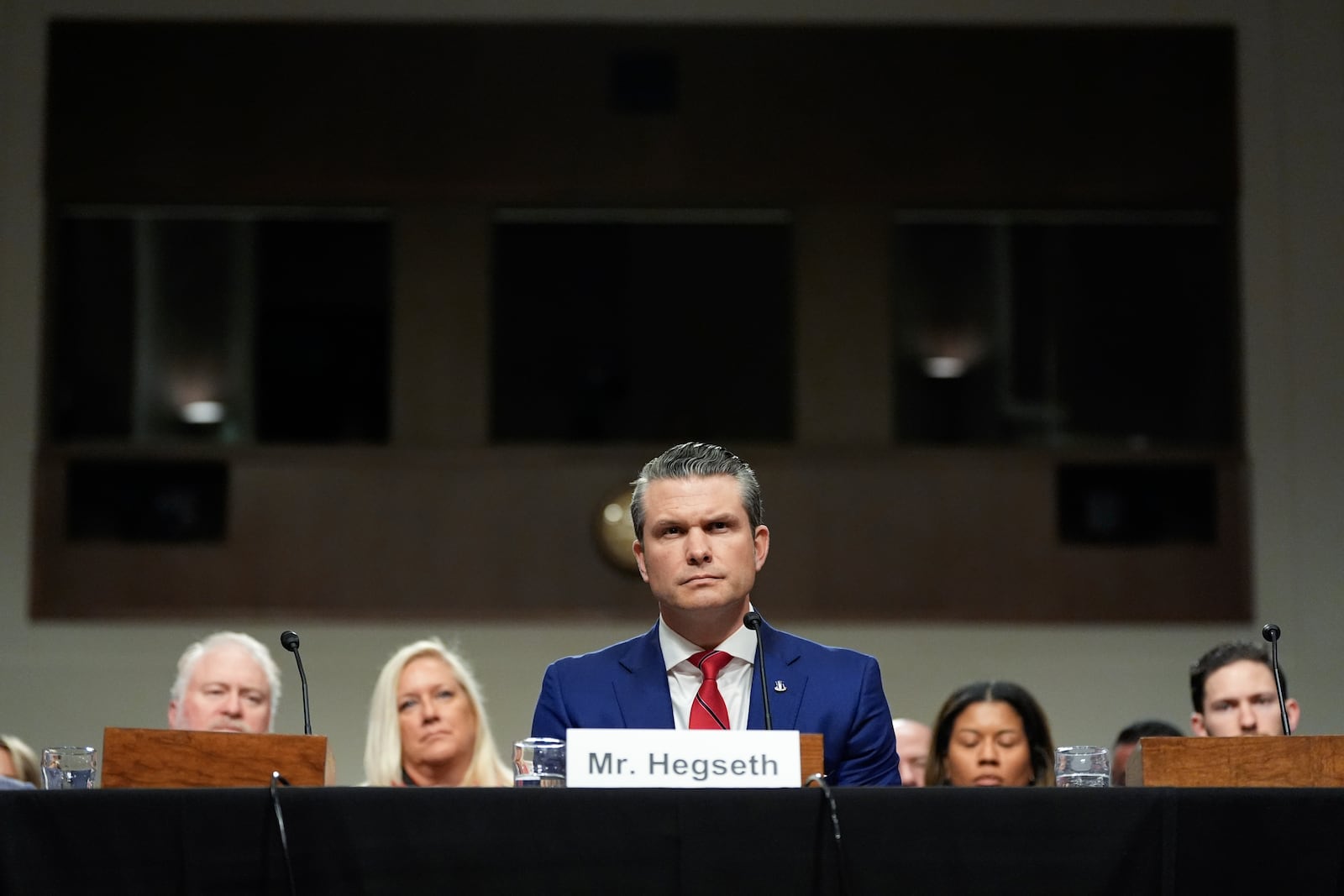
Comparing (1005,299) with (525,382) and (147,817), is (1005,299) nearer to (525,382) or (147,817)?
(525,382)

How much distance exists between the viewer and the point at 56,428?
6879 mm

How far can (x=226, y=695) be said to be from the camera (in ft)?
13.2

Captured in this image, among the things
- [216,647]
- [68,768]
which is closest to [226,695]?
[216,647]

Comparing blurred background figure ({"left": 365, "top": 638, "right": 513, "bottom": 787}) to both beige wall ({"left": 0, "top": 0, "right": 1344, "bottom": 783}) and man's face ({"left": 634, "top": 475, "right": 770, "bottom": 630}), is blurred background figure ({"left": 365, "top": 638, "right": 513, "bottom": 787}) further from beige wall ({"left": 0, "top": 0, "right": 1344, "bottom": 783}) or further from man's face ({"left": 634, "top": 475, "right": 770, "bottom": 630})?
beige wall ({"left": 0, "top": 0, "right": 1344, "bottom": 783})

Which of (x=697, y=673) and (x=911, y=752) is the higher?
(x=697, y=673)

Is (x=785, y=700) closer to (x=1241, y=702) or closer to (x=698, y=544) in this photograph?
(x=698, y=544)

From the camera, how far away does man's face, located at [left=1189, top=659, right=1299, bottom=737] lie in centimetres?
370

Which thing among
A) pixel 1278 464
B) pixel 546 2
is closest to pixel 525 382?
pixel 546 2

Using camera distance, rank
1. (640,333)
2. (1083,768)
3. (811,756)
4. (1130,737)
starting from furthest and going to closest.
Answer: (640,333), (1130,737), (1083,768), (811,756)

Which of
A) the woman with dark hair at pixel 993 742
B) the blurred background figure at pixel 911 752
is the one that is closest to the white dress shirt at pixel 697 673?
the woman with dark hair at pixel 993 742

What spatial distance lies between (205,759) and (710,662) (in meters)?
0.84

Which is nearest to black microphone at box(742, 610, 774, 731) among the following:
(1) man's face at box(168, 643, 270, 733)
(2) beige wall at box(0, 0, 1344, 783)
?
(1) man's face at box(168, 643, 270, 733)

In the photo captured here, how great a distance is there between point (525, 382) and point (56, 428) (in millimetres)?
1942

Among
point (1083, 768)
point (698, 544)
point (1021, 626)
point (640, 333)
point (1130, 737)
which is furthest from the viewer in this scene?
point (640, 333)
